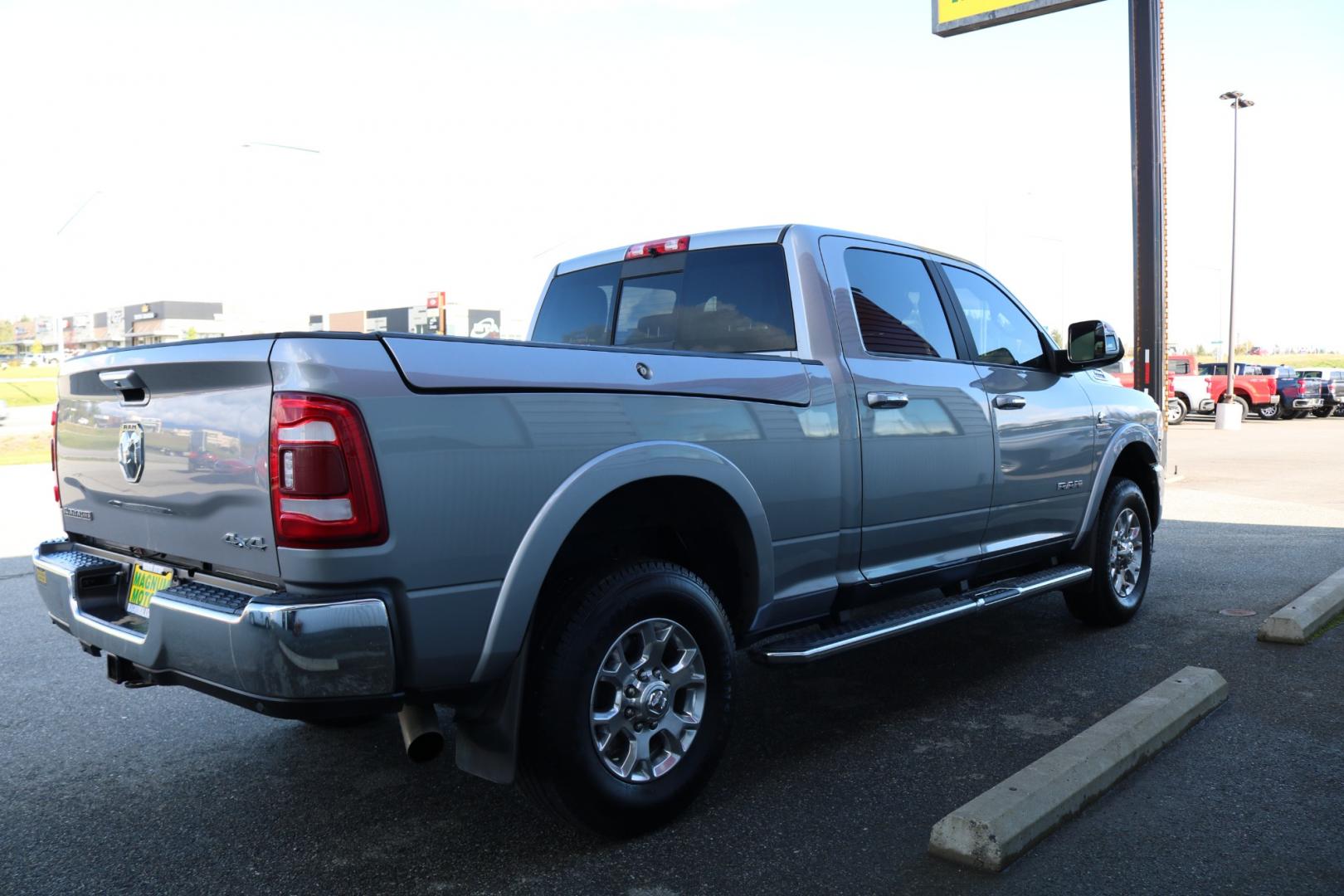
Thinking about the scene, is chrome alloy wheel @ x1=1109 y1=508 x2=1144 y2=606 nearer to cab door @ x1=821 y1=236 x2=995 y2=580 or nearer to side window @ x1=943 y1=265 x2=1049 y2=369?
side window @ x1=943 y1=265 x2=1049 y2=369

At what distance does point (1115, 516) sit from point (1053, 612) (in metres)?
0.88

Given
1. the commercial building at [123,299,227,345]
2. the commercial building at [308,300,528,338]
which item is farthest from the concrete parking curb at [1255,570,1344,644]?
the commercial building at [123,299,227,345]

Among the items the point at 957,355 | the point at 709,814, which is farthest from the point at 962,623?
the point at 709,814

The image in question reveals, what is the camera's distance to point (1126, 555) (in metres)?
6.07

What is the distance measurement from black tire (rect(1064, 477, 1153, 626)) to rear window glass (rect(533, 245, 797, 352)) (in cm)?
251

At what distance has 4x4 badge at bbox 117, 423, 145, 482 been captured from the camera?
3.19 m

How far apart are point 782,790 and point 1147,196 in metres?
11.3

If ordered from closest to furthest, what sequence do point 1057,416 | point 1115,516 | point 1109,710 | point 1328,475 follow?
point 1109,710, point 1057,416, point 1115,516, point 1328,475

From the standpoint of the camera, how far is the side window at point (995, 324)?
508cm

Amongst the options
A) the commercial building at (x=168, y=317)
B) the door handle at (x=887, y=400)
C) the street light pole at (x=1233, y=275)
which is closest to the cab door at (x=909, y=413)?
the door handle at (x=887, y=400)

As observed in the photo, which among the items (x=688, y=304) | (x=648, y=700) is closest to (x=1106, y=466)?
(x=688, y=304)

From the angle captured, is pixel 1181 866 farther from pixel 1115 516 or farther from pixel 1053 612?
pixel 1053 612

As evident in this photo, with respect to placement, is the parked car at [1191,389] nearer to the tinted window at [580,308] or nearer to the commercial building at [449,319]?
the tinted window at [580,308]

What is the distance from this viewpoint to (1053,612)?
645cm
